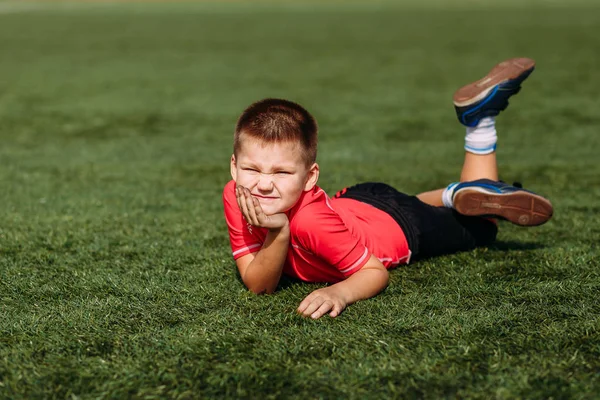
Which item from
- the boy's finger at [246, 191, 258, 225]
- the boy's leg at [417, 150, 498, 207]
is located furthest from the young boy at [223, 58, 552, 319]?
the boy's leg at [417, 150, 498, 207]

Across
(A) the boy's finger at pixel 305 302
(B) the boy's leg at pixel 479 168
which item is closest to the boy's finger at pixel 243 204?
(A) the boy's finger at pixel 305 302

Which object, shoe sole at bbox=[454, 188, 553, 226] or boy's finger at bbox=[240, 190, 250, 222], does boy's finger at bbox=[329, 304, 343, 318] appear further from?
shoe sole at bbox=[454, 188, 553, 226]

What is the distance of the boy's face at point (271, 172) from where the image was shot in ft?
9.43

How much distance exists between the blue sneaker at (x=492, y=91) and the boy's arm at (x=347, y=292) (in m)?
1.18

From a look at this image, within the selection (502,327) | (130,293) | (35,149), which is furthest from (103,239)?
(35,149)

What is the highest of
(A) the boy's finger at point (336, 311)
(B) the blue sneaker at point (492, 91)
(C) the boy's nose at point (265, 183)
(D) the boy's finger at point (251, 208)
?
(B) the blue sneaker at point (492, 91)

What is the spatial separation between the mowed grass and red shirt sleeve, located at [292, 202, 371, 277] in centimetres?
18

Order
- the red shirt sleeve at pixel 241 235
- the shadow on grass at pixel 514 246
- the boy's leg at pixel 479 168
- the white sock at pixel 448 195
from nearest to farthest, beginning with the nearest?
the red shirt sleeve at pixel 241 235
the white sock at pixel 448 195
the shadow on grass at pixel 514 246
the boy's leg at pixel 479 168

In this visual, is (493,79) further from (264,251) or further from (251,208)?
(251,208)

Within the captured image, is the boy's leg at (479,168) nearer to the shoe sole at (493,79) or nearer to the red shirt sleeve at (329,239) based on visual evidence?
the shoe sole at (493,79)

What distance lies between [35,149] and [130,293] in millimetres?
3992

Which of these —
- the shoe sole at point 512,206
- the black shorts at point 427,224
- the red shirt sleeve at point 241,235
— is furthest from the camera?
the black shorts at point 427,224

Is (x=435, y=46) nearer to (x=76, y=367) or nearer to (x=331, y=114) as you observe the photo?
(x=331, y=114)

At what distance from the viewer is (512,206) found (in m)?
3.40
